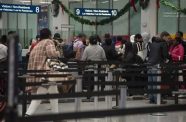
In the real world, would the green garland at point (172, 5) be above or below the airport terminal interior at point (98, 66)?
above

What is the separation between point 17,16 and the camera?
3966 centimetres

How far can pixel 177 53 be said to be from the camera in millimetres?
13562

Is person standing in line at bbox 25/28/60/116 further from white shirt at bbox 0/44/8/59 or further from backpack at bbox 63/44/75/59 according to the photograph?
backpack at bbox 63/44/75/59

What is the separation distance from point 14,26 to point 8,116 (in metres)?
36.9

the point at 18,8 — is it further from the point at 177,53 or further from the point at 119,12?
the point at 177,53

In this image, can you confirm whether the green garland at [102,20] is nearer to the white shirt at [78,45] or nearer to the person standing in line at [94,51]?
the white shirt at [78,45]

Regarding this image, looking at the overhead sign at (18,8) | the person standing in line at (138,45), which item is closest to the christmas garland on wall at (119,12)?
the overhead sign at (18,8)

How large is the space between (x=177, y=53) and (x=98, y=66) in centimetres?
242

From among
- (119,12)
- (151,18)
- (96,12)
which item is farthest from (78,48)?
(119,12)

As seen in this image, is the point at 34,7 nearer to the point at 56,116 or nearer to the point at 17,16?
the point at 17,16

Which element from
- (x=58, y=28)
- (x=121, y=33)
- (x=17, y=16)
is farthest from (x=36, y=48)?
(x=17, y=16)

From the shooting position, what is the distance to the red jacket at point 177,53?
13.5 metres

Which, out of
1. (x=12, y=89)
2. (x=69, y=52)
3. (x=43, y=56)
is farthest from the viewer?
(x=69, y=52)

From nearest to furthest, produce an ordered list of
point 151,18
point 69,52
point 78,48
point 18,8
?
point 78,48
point 69,52
point 151,18
point 18,8
